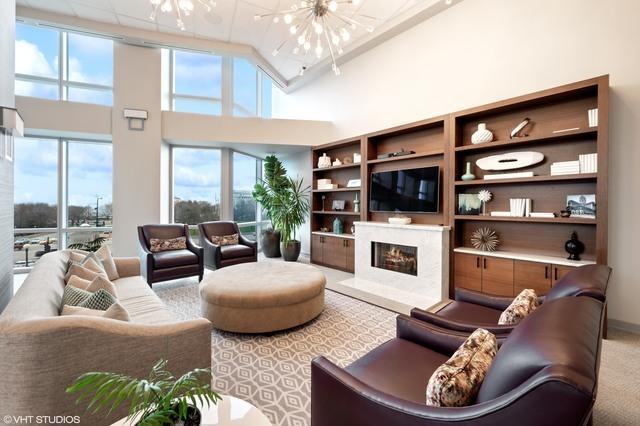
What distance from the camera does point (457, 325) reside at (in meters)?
1.75

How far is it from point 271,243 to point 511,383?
6.06m

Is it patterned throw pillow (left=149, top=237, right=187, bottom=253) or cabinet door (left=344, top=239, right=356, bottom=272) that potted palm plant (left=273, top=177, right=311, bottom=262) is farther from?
patterned throw pillow (left=149, top=237, right=187, bottom=253)

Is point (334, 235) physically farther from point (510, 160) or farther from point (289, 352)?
point (289, 352)

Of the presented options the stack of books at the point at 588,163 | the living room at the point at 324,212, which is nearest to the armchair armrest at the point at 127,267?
the living room at the point at 324,212

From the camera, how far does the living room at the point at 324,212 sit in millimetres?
1214

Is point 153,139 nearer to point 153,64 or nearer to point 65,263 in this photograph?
point 153,64

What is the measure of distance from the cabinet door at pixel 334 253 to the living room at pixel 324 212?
0.06 meters

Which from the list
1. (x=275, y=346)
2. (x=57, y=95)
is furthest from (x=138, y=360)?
(x=57, y=95)

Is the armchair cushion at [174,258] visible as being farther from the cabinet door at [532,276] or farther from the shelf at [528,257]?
the cabinet door at [532,276]

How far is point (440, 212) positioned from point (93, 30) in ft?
21.5

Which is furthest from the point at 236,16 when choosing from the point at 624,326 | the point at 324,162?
the point at 624,326

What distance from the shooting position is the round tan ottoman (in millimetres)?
2725

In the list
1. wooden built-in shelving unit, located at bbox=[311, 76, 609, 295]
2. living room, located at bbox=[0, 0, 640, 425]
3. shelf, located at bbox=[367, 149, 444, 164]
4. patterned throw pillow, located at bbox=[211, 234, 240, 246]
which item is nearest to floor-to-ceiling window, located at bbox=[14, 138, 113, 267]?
living room, located at bbox=[0, 0, 640, 425]

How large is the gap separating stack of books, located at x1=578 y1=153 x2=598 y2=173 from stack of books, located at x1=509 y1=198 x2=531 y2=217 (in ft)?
1.99
